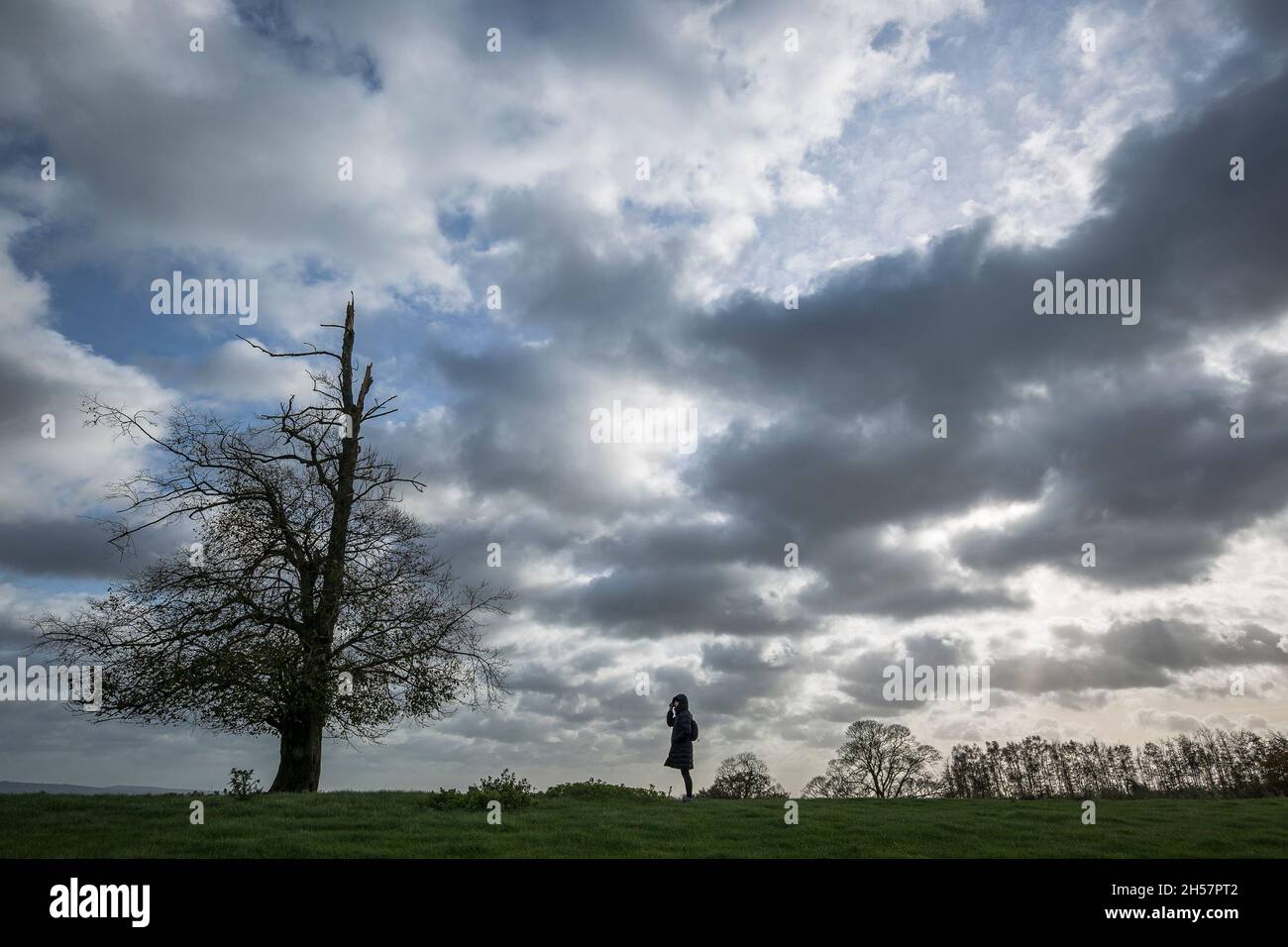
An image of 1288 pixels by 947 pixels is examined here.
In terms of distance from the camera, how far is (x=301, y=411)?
2688cm

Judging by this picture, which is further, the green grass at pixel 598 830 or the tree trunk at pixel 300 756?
the tree trunk at pixel 300 756

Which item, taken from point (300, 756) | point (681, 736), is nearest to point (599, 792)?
point (681, 736)

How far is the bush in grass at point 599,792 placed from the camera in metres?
23.2

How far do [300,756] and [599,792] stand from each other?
9.16 metres

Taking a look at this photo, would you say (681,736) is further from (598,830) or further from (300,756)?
(300,756)

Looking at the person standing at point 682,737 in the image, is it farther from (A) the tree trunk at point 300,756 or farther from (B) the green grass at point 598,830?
(A) the tree trunk at point 300,756

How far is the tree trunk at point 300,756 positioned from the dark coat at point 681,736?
10757 mm

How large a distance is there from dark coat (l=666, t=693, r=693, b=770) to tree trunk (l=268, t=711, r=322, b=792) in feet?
35.3

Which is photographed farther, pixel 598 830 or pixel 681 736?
pixel 681 736

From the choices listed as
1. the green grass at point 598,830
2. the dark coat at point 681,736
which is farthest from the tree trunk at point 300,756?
the dark coat at point 681,736

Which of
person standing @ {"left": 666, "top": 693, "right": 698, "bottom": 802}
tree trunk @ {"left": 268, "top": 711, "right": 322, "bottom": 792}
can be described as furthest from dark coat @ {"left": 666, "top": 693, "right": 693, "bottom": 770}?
tree trunk @ {"left": 268, "top": 711, "right": 322, "bottom": 792}

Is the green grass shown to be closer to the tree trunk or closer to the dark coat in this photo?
the dark coat

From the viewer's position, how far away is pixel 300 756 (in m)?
23.8
